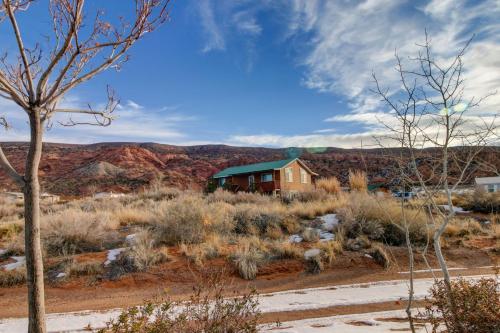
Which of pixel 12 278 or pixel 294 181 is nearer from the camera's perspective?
pixel 12 278

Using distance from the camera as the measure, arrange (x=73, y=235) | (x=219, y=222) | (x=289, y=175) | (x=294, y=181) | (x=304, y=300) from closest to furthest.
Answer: (x=304, y=300) → (x=73, y=235) → (x=219, y=222) → (x=289, y=175) → (x=294, y=181)

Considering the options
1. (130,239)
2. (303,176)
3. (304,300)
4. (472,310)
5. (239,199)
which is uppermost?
(303,176)

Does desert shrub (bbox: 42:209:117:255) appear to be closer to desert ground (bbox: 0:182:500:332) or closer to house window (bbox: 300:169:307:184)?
desert ground (bbox: 0:182:500:332)

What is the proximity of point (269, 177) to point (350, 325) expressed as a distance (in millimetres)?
32593

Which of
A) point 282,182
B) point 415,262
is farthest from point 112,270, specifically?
point 282,182

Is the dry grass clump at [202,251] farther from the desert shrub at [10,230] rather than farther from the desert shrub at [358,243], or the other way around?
the desert shrub at [10,230]

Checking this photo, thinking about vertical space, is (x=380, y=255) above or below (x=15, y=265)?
below

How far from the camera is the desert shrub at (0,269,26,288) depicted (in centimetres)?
920

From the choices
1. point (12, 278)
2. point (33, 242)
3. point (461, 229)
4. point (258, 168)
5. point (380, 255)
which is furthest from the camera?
point (258, 168)

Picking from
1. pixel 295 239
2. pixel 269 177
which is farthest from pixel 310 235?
pixel 269 177

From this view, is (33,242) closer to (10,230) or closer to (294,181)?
(10,230)

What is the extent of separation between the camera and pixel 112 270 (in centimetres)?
987

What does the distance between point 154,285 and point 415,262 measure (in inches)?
269

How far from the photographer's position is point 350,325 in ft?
17.6
